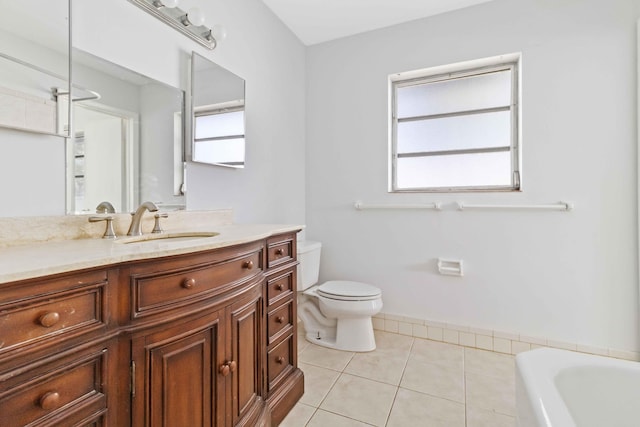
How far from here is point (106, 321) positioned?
0.77 metres

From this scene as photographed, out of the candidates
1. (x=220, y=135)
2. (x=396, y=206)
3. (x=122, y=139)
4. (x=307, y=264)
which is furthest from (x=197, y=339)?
(x=396, y=206)

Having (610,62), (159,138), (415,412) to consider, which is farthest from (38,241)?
(610,62)

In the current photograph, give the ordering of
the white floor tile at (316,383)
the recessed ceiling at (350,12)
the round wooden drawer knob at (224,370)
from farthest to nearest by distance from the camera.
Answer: the recessed ceiling at (350,12)
the white floor tile at (316,383)
the round wooden drawer knob at (224,370)

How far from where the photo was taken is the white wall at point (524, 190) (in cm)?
189

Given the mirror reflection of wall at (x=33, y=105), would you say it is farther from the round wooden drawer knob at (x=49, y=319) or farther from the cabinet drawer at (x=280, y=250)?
the cabinet drawer at (x=280, y=250)

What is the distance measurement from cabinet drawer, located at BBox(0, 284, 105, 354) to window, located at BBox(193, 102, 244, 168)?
1.04 meters

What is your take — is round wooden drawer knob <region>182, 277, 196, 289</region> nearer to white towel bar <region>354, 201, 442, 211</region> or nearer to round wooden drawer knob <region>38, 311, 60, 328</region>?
round wooden drawer knob <region>38, 311, 60, 328</region>

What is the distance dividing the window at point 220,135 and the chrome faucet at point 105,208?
19.2 inches

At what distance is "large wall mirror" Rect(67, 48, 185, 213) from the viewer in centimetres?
120

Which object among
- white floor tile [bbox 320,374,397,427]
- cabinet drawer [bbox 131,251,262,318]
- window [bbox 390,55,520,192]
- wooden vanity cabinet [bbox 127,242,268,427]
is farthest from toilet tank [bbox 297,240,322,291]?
cabinet drawer [bbox 131,251,262,318]

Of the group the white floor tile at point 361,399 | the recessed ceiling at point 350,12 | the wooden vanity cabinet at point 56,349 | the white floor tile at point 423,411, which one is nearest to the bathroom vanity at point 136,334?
the wooden vanity cabinet at point 56,349

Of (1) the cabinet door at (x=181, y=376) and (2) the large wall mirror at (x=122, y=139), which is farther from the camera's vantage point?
(2) the large wall mirror at (x=122, y=139)

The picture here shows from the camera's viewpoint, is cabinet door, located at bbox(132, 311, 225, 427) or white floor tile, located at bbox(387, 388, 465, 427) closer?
cabinet door, located at bbox(132, 311, 225, 427)

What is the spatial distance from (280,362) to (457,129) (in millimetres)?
1992
